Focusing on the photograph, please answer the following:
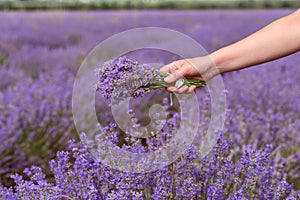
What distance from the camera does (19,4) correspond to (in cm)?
1920

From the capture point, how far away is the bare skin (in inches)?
66.7

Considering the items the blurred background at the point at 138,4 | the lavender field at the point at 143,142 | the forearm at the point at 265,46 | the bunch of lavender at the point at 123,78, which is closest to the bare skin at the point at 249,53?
the forearm at the point at 265,46

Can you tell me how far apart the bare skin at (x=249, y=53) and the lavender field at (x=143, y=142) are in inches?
9.7

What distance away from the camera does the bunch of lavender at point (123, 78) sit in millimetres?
1537

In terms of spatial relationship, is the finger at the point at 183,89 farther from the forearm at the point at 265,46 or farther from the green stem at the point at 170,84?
the forearm at the point at 265,46

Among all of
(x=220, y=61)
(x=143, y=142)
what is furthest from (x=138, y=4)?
(x=220, y=61)

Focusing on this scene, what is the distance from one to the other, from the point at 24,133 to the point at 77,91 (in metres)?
0.52

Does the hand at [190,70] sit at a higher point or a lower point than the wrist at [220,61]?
lower

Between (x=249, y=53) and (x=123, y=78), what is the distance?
0.49 m

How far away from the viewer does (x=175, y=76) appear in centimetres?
162

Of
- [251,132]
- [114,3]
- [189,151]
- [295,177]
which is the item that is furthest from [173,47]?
[114,3]

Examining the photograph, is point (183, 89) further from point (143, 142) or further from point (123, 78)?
point (143, 142)

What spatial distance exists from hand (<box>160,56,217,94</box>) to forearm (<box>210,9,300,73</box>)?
34 millimetres

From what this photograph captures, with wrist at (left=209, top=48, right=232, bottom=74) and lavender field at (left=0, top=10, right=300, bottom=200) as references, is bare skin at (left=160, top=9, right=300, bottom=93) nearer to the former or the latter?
wrist at (left=209, top=48, right=232, bottom=74)
